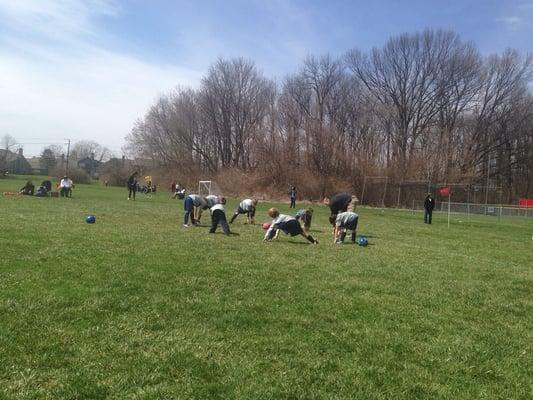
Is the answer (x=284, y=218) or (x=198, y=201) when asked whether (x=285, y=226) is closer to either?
(x=284, y=218)

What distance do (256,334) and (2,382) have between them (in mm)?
2570

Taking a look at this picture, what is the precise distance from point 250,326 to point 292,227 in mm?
7994

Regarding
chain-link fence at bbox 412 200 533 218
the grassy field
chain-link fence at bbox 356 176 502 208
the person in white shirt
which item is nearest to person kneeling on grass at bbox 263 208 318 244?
the grassy field

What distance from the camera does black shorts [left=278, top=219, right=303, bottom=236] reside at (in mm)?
13594

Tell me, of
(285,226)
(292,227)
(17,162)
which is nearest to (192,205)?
(285,226)

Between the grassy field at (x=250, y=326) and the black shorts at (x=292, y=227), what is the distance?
107 inches

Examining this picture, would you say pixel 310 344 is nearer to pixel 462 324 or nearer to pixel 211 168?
pixel 462 324

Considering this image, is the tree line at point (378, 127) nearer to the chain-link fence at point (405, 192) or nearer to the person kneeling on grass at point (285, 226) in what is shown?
the chain-link fence at point (405, 192)

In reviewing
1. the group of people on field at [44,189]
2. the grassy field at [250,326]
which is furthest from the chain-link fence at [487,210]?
the group of people on field at [44,189]

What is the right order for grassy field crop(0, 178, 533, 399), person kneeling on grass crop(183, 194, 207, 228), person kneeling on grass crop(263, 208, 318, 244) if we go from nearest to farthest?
grassy field crop(0, 178, 533, 399)
person kneeling on grass crop(263, 208, 318, 244)
person kneeling on grass crop(183, 194, 207, 228)

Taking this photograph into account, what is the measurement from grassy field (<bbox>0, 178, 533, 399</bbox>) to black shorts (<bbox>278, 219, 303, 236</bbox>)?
107 inches

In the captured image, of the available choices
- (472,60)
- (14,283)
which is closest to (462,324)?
(14,283)

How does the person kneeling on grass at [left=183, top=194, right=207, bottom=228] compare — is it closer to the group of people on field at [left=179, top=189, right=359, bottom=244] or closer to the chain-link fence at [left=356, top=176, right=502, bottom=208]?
the group of people on field at [left=179, top=189, right=359, bottom=244]

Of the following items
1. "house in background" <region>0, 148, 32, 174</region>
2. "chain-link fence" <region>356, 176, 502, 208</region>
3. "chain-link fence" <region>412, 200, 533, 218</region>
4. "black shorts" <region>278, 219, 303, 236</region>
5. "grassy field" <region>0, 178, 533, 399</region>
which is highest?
"house in background" <region>0, 148, 32, 174</region>
